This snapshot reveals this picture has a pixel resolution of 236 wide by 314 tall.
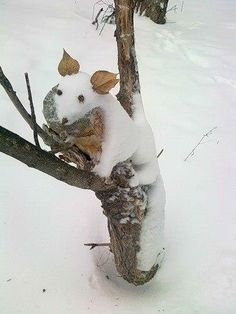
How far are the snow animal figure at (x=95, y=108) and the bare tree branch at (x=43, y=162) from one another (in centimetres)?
4

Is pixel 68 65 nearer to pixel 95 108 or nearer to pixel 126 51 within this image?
pixel 95 108

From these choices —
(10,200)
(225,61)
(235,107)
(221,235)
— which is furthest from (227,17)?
(10,200)

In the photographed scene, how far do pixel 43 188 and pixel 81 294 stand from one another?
1.76 feet

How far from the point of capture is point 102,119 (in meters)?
0.93

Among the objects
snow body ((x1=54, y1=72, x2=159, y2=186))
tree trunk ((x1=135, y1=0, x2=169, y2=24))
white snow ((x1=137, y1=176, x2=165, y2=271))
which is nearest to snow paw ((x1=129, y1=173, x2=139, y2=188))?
snow body ((x1=54, y1=72, x2=159, y2=186))

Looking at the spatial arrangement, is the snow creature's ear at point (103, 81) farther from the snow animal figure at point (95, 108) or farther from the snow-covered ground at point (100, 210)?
the snow-covered ground at point (100, 210)

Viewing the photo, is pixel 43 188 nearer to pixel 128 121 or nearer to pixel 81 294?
pixel 81 294

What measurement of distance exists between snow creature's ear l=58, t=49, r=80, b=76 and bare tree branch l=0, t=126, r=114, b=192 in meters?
0.22

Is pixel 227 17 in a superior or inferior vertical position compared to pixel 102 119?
inferior

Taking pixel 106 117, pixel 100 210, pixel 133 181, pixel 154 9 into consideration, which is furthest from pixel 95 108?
pixel 154 9

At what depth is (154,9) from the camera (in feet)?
12.0

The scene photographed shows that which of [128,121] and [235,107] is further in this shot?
[235,107]

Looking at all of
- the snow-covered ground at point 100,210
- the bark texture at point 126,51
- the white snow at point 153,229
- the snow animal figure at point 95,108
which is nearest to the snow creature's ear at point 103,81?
the snow animal figure at point 95,108

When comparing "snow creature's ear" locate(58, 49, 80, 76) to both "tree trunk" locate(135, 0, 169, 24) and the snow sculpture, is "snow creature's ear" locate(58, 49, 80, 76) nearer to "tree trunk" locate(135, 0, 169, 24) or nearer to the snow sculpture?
the snow sculpture
